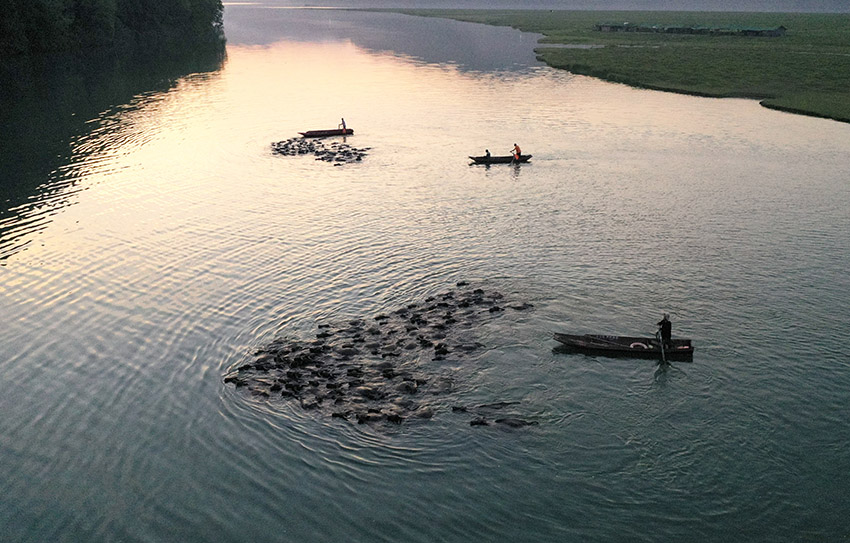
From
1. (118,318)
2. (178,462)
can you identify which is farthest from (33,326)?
(178,462)

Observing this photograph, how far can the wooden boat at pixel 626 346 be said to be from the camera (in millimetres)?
38438

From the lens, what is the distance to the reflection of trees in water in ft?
216

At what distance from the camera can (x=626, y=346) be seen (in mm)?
38875

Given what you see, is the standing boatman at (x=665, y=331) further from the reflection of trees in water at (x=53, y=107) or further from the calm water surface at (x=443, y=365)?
the reflection of trees in water at (x=53, y=107)

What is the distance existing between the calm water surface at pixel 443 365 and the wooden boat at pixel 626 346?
0.73m

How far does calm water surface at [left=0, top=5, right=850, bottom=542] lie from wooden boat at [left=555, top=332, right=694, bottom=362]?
2.39ft

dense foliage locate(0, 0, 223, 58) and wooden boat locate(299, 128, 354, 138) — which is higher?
dense foliage locate(0, 0, 223, 58)

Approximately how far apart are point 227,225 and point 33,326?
69.1 feet

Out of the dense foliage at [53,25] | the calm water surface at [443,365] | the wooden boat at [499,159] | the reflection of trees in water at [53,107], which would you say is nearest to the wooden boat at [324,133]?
the calm water surface at [443,365]

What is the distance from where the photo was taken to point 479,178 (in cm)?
7762

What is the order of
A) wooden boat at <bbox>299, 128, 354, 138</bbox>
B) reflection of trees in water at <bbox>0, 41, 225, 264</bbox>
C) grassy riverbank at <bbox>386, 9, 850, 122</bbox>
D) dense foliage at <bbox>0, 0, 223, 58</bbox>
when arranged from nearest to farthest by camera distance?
reflection of trees in water at <bbox>0, 41, 225, 264</bbox>
wooden boat at <bbox>299, 128, 354, 138</bbox>
grassy riverbank at <bbox>386, 9, 850, 122</bbox>
dense foliage at <bbox>0, 0, 223, 58</bbox>

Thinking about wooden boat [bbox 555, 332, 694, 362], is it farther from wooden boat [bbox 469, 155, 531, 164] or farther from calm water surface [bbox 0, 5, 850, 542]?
wooden boat [bbox 469, 155, 531, 164]

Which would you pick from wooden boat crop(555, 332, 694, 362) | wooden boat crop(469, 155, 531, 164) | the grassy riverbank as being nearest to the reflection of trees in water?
wooden boat crop(555, 332, 694, 362)

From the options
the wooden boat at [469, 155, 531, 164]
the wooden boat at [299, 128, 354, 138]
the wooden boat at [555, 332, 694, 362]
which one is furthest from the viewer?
the wooden boat at [299, 128, 354, 138]
